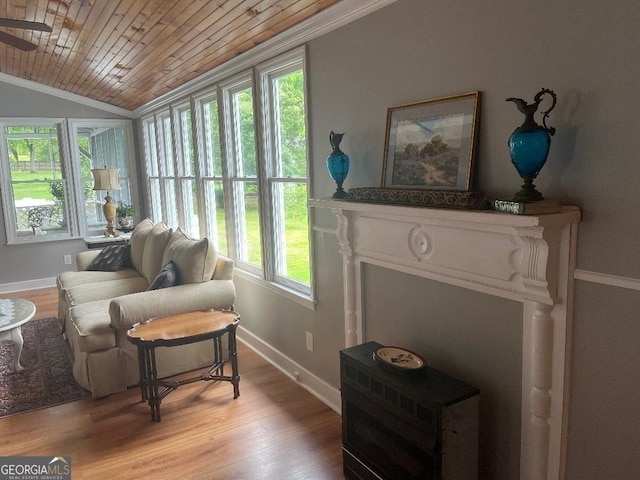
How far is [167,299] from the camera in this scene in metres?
3.44

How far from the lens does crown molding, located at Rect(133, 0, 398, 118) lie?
7.97 ft

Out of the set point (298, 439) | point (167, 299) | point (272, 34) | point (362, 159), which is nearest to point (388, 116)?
point (362, 159)

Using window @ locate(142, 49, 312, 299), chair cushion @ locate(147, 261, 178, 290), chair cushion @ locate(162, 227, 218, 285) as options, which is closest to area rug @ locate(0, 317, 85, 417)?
chair cushion @ locate(147, 261, 178, 290)

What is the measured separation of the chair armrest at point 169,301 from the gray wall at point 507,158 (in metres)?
1.18

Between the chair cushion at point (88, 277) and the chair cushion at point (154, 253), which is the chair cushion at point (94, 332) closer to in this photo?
the chair cushion at point (154, 253)

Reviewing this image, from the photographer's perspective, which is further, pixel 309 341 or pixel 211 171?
pixel 211 171

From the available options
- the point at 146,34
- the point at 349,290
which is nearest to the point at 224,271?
the point at 349,290

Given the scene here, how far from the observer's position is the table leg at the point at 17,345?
358 centimetres

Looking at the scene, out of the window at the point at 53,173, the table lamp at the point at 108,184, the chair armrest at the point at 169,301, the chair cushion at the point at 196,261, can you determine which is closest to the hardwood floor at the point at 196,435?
the chair armrest at the point at 169,301

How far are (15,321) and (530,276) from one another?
135 inches

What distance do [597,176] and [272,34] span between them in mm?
2235

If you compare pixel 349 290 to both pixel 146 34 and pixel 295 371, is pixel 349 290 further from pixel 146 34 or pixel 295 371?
pixel 146 34

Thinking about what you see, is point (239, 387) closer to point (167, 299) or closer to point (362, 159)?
point (167, 299)

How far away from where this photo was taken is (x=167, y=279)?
144 inches
